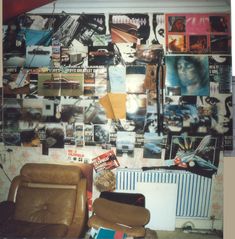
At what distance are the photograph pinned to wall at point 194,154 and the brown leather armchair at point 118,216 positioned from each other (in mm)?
496

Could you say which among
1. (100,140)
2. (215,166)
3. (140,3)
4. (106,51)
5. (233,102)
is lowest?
(215,166)

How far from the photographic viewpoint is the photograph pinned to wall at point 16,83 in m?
2.78

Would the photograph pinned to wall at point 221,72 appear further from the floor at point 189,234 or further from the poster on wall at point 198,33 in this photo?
the floor at point 189,234

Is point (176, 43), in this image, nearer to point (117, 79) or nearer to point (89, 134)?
point (117, 79)

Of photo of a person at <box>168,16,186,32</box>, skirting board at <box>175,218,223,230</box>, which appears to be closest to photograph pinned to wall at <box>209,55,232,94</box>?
photo of a person at <box>168,16,186,32</box>

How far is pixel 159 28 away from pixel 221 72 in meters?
0.66

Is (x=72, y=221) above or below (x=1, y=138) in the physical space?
below

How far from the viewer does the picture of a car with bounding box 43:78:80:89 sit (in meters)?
2.77

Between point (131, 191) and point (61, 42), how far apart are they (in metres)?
1.46

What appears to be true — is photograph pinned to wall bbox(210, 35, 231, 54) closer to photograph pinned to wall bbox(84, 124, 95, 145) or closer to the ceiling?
the ceiling

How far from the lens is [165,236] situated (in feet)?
8.86

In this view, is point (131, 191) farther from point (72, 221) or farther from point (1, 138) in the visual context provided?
point (1, 138)

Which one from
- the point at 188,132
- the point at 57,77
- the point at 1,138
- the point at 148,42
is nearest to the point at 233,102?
the point at 188,132

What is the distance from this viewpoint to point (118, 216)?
2.69 meters
